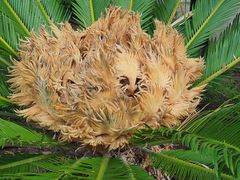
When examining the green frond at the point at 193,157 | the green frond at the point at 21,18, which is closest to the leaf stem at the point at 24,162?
the green frond at the point at 193,157

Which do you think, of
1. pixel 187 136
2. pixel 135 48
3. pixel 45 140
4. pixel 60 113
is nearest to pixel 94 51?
pixel 135 48

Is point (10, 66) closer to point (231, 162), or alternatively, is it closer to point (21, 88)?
point (21, 88)

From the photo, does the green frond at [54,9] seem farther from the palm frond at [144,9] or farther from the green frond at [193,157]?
the green frond at [193,157]

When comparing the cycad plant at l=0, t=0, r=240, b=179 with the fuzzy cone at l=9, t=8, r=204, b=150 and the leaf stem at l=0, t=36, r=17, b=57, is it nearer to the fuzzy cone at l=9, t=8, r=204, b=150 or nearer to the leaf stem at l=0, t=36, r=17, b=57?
the fuzzy cone at l=9, t=8, r=204, b=150

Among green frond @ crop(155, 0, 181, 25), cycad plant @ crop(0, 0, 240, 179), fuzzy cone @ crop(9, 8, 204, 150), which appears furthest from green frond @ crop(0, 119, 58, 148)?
green frond @ crop(155, 0, 181, 25)

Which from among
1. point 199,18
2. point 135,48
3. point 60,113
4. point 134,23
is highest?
point 199,18

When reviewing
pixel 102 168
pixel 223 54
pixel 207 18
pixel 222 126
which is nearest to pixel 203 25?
pixel 207 18
